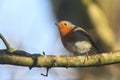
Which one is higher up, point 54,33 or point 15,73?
point 54,33

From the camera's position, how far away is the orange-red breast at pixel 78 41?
464cm

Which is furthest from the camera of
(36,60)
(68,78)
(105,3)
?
(105,3)

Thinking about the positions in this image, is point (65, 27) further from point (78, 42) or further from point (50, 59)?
point (50, 59)

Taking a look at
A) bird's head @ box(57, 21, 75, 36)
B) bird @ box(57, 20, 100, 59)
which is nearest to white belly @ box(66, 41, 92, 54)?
bird @ box(57, 20, 100, 59)

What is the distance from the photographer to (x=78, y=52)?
4.67 metres

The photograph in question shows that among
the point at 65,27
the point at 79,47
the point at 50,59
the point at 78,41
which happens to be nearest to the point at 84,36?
the point at 78,41

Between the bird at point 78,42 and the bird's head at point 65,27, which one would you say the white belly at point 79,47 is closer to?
the bird at point 78,42

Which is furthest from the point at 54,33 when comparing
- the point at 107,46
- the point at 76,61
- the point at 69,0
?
the point at 76,61

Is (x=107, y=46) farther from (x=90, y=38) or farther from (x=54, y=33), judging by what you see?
(x=54, y=33)

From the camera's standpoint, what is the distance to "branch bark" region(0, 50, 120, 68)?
10.4 ft

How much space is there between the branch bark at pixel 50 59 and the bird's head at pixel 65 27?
5.46 ft

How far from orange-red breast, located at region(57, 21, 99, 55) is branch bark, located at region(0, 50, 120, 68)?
117 cm

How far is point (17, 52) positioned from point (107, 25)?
2271mm

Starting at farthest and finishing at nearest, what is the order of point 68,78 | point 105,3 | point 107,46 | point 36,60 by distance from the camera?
point 105,3
point 107,46
point 68,78
point 36,60
